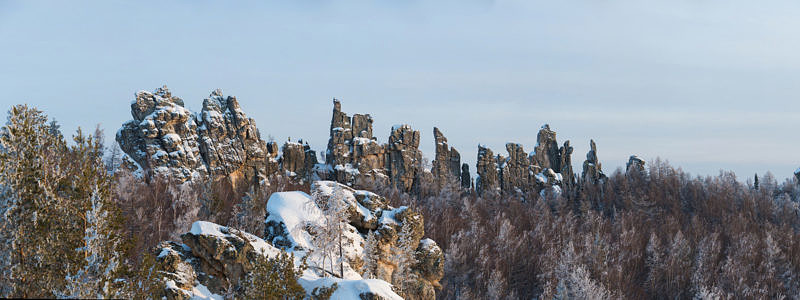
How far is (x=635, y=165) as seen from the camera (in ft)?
367

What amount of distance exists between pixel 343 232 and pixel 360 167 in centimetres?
6613

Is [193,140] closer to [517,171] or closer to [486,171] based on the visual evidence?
[486,171]

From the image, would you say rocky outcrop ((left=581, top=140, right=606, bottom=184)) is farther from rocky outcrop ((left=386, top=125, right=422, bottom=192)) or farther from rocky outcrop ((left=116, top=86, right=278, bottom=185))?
rocky outcrop ((left=116, top=86, right=278, bottom=185))

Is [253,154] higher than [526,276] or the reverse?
higher

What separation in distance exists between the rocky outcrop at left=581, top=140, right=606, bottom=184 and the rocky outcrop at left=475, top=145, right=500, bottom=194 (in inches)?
748

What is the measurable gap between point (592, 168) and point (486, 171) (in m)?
22.8

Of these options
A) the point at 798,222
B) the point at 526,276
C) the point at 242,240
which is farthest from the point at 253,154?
the point at 798,222

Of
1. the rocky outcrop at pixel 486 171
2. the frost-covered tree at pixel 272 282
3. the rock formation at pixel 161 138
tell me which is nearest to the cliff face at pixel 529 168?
the rocky outcrop at pixel 486 171

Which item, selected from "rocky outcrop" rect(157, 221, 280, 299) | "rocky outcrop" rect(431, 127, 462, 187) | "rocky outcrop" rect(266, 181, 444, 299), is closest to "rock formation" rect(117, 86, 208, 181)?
"rocky outcrop" rect(431, 127, 462, 187)

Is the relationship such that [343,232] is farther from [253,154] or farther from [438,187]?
[438,187]

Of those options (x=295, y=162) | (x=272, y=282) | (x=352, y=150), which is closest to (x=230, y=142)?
(x=295, y=162)

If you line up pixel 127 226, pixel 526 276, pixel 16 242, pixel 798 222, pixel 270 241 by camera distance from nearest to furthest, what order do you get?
pixel 16 242 < pixel 270 241 < pixel 127 226 < pixel 526 276 < pixel 798 222

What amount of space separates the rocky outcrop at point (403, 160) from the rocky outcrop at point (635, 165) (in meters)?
43.5

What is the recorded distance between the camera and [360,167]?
9706cm
